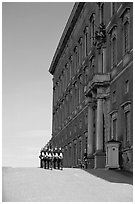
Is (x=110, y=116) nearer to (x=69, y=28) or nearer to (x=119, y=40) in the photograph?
(x=119, y=40)

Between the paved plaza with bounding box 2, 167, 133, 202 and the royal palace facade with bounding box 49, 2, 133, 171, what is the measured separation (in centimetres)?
685

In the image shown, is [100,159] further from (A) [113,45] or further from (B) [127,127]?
(A) [113,45]

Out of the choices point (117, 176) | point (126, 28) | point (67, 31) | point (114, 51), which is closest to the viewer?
point (117, 176)

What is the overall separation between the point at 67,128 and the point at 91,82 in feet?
71.4

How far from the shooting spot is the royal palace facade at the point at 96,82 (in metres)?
34.8

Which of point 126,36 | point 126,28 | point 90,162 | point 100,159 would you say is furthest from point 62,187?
point 90,162

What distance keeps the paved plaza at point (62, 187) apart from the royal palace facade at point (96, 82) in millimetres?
6847

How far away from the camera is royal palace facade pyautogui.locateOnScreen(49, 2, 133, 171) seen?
3478 centimetres

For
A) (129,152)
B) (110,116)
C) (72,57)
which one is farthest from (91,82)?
(72,57)

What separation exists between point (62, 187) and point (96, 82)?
60.2 ft

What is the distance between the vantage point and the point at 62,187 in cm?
2241

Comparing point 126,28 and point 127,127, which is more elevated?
point 126,28

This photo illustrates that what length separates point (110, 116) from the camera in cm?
3869

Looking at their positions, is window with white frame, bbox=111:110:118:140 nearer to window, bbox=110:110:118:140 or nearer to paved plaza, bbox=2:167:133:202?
window, bbox=110:110:118:140
